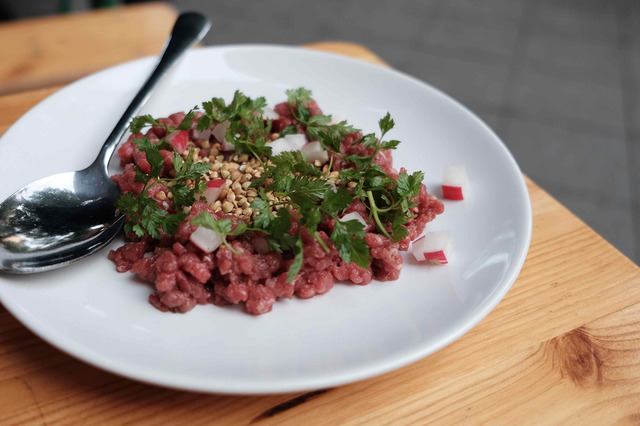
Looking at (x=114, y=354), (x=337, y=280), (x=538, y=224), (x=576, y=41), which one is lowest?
(x=576, y=41)

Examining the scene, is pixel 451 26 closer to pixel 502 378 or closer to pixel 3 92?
Answer: pixel 3 92

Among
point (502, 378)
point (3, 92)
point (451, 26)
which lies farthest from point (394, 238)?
point (451, 26)

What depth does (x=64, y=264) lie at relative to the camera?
1.26 metres

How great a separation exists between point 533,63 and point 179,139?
3996mm

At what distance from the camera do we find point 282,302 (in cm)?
129

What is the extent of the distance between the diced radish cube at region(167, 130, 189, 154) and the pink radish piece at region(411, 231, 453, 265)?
735 mm

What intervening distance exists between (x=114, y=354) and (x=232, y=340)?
231 millimetres

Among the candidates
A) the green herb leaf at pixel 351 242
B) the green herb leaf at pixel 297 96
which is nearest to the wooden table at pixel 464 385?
the green herb leaf at pixel 351 242

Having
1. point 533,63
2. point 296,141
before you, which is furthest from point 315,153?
point 533,63

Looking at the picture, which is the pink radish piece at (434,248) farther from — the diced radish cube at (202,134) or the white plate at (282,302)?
the diced radish cube at (202,134)

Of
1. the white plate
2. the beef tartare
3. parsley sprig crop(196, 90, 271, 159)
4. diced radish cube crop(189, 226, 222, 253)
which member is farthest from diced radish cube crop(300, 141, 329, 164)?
diced radish cube crop(189, 226, 222, 253)

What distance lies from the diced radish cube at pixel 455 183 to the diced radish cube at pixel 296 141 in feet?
1.43

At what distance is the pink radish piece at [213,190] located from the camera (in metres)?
1.55

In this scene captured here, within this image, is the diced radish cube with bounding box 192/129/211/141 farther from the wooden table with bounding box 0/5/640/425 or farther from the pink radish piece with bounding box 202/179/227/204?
the wooden table with bounding box 0/5/640/425
